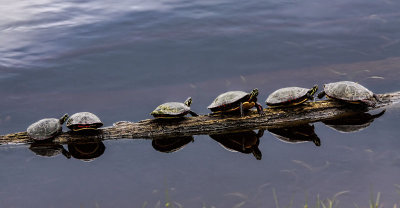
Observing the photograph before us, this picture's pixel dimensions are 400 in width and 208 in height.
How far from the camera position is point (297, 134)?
243 inches

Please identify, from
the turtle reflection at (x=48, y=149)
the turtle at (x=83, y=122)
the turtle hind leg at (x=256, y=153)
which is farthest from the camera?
the turtle reflection at (x=48, y=149)

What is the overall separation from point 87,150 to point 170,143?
119 cm

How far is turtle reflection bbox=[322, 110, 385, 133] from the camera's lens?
6211 millimetres

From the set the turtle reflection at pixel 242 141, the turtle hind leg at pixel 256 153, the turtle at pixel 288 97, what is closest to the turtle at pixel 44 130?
the turtle reflection at pixel 242 141

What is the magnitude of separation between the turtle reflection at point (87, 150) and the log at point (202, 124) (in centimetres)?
12

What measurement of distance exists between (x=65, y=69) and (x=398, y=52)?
7.13m

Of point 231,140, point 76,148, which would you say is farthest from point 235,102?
point 76,148

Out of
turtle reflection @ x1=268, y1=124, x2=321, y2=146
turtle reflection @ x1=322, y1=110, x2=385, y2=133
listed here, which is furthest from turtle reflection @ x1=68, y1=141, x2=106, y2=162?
turtle reflection @ x1=322, y1=110, x2=385, y2=133

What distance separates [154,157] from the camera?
19.3 feet

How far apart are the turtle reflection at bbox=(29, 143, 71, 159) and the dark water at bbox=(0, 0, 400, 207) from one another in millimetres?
137

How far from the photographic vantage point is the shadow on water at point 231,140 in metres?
6.03

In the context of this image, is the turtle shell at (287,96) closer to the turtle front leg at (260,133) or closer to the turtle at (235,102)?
the turtle at (235,102)

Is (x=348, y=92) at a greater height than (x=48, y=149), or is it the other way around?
(x=348, y=92)

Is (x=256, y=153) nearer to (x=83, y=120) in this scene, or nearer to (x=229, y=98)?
(x=229, y=98)
